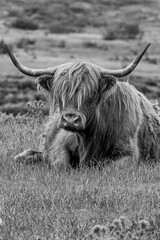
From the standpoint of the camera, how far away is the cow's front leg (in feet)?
25.0

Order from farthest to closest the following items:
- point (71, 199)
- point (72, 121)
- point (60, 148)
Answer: point (60, 148) → point (72, 121) → point (71, 199)

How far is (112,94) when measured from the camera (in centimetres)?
760

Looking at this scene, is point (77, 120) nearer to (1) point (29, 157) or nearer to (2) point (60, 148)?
(2) point (60, 148)

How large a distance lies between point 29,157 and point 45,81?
81cm

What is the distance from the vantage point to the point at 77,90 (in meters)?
7.06

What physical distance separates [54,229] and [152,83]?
27.5 m

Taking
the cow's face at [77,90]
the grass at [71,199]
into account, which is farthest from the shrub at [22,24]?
the cow's face at [77,90]

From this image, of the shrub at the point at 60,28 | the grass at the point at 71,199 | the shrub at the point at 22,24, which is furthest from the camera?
the shrub at the point at 60,28

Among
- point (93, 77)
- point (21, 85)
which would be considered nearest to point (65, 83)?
point (93, 77)

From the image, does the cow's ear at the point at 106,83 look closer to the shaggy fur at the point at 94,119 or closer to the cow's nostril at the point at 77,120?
the shaggy fur at the point at 94,119

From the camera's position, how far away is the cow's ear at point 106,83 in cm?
732

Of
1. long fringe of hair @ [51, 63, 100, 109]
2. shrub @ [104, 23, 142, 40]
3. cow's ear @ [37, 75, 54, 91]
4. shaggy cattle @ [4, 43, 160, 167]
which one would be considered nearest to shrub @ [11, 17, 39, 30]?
shrub @ [104, 23, 142, 40]

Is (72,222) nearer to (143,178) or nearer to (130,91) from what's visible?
(143,178)

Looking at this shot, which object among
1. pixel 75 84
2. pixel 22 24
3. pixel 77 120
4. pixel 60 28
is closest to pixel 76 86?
pixel 75 84
